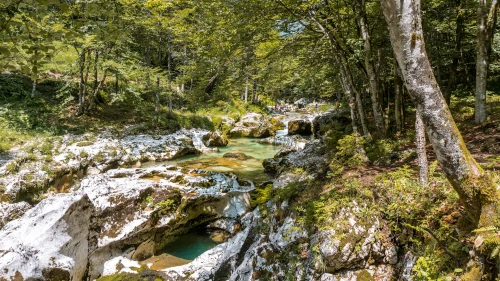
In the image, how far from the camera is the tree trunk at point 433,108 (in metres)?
2.56

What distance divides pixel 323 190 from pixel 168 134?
13252 mm

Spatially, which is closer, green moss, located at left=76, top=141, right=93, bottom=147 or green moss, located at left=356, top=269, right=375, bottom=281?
green moss, located at left=356, top=269, right=375, bottom=281

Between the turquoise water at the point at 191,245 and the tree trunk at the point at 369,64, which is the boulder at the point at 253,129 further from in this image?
the turquoise water at the point at 191,245

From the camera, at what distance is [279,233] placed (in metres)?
5.80

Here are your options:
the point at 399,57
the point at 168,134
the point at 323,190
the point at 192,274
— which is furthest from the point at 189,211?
the point at 168,134

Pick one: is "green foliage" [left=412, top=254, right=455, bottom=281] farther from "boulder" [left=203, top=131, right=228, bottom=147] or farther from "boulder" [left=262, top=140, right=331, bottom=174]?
"boulder" [left=203, top=131, right=228, bottom=147]

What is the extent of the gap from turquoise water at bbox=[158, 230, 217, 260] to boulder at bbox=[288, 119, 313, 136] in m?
15.3

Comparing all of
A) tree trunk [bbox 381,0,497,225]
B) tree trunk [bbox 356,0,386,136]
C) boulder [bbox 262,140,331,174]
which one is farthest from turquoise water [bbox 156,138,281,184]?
tree trunk [bbox 381,0,497,225]

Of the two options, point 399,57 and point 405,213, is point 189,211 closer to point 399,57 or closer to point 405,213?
Result: point 405,213

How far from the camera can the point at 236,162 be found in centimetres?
1407

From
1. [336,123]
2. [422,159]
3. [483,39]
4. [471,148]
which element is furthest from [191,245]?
[336,123]

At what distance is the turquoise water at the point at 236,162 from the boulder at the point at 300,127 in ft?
14.8

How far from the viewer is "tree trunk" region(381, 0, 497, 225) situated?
2561mm

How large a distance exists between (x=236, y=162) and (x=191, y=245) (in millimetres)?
6467
